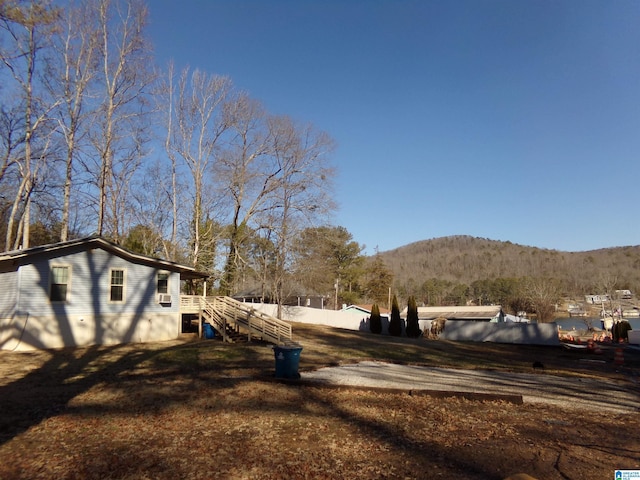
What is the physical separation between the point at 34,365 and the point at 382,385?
381 inches

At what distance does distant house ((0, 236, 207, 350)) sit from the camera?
15320 mm

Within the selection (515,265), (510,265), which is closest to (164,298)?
(515,265)

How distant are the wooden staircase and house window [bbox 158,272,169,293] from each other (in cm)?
247

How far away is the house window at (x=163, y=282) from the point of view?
1941 centimetres

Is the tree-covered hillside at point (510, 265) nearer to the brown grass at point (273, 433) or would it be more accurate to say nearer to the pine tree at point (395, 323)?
the pine tree at point (395, 323)

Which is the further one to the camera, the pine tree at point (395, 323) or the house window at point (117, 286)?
the pine tree at point (395, 323)

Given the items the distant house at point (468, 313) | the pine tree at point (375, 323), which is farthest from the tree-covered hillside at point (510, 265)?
the pine tree at point (375, 323)

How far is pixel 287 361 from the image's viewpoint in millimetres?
10492

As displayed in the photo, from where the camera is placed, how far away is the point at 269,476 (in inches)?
191

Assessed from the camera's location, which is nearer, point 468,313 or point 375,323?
point 375,323

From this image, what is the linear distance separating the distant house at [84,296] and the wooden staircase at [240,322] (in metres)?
2.02

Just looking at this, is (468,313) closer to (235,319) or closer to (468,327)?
(468,327)

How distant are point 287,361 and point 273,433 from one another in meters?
4.08

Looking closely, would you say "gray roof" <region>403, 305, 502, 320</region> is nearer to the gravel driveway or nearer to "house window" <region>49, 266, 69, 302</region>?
the gravel driveway
